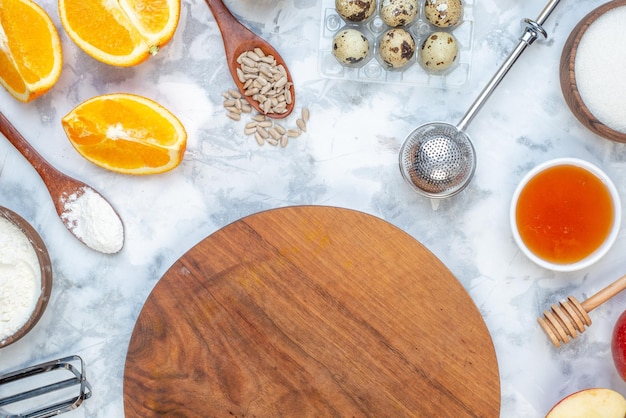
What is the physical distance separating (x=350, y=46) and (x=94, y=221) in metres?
0.48

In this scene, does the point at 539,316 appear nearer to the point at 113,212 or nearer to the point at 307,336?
the point at 307,336

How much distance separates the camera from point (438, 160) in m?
1.02

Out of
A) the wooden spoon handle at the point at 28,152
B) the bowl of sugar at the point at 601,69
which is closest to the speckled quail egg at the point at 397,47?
the bowl of sugar at the point at 601,69

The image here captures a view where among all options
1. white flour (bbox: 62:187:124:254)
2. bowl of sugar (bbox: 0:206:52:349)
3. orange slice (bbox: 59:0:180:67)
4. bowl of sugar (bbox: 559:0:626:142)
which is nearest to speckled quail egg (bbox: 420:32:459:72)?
bowl of sugar (bbox: 559:0:626:142)

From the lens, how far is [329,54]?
3.53ft

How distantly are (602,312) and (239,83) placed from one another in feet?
2.22

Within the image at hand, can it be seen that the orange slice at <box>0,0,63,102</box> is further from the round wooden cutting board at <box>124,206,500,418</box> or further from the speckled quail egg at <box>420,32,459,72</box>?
the speckled quail egg at <box>420,32,459,72</box>

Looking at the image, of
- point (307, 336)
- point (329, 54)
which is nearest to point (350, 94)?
point (329, 54)

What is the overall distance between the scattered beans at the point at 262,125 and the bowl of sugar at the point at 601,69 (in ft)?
1.34

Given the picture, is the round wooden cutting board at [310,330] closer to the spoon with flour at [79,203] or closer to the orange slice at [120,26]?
the spoon with flour at [79,203]

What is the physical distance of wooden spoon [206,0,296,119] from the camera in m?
1.06

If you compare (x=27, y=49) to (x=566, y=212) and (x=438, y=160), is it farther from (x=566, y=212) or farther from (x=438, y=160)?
(x=566, y=212)

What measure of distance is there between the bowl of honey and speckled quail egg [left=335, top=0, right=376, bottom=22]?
34 cm

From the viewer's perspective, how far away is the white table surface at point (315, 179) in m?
1.07
